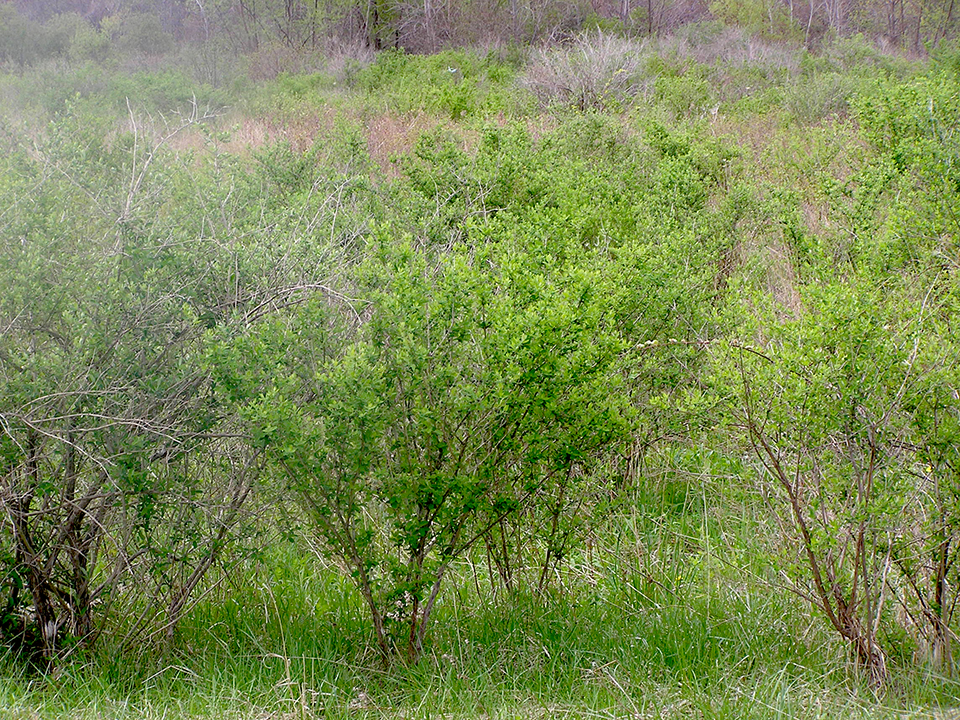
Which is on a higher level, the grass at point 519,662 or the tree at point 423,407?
the tree at point 423,407

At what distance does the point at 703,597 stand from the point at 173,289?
2.39 meters

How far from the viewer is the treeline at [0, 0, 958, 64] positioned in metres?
16.4

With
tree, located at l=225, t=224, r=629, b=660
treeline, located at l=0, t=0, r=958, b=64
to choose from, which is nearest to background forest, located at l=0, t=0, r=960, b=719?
tree, located at l=225, t=224, r=629, b=660

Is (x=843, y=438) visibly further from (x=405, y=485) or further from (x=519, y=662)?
(x=405, y=485)

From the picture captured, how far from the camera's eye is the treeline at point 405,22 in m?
16.4

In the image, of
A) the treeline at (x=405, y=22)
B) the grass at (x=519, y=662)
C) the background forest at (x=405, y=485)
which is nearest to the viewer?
the grass at (x=519, y=662)

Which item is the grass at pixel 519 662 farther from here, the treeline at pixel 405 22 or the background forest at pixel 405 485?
the treeline at pixel 405 22

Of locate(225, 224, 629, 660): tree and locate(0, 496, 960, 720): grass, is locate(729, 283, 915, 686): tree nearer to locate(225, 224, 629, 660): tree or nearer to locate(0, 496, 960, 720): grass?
locate(0, 496, 960, 720): grass

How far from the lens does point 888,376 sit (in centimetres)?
291

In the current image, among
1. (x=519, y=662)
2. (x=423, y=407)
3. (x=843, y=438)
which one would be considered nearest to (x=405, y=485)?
(x=423, y=407)

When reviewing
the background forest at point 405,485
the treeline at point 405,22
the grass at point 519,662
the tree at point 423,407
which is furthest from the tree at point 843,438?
the treeline at point 405,22

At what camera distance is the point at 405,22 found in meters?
21.4

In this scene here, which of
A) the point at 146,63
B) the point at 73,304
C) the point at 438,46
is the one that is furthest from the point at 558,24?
the point at 73,304

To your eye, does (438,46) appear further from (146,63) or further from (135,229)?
(135,229)
